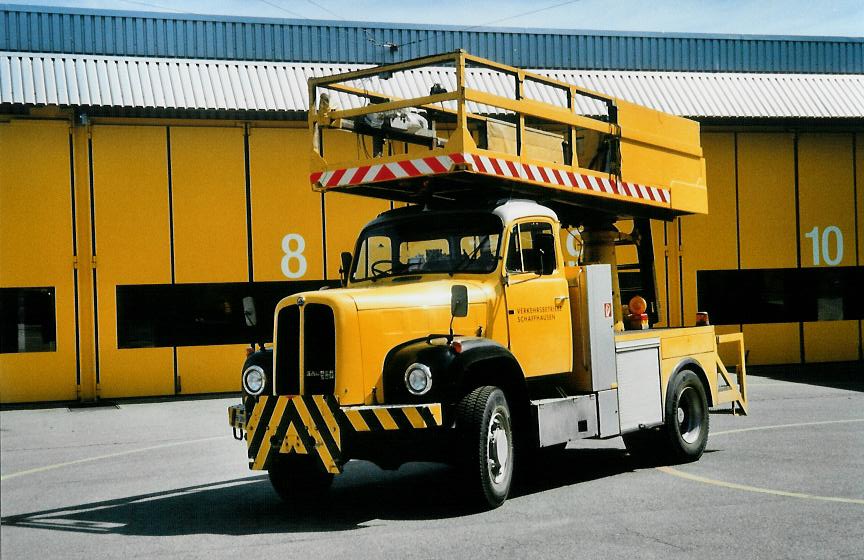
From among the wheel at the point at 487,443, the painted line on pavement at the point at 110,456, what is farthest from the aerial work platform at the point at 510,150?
the painted line on pavement at the point at 110,456

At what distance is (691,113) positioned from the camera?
23.1 m

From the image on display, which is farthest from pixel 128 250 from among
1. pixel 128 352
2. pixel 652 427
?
pixel 652 427

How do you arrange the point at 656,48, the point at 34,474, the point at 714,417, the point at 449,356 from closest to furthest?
the point at 449,356 → the point at 34,474 → the point at 714,417 → the point at 656,48

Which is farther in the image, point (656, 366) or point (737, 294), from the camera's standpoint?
point (737, 294)

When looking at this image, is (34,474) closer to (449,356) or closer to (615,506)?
(449,356)

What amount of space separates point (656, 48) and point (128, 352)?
46.5 feet

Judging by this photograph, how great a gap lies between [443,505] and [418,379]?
1486mm

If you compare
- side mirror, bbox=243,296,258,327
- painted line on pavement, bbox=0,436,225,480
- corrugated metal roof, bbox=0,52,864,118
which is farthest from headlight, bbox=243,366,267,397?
corrugated metal roof, bbox=0,52,864,118

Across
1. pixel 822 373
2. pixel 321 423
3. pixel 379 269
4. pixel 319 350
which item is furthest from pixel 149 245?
pixel 822 373

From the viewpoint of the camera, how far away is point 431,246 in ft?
33.3

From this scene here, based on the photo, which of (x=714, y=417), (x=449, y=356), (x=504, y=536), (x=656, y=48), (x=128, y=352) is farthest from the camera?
(x=656, y=48)

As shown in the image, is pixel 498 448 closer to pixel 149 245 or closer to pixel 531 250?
pixel 531 250

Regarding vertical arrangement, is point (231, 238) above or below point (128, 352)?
above

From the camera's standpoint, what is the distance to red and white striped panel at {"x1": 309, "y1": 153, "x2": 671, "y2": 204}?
373 inches
